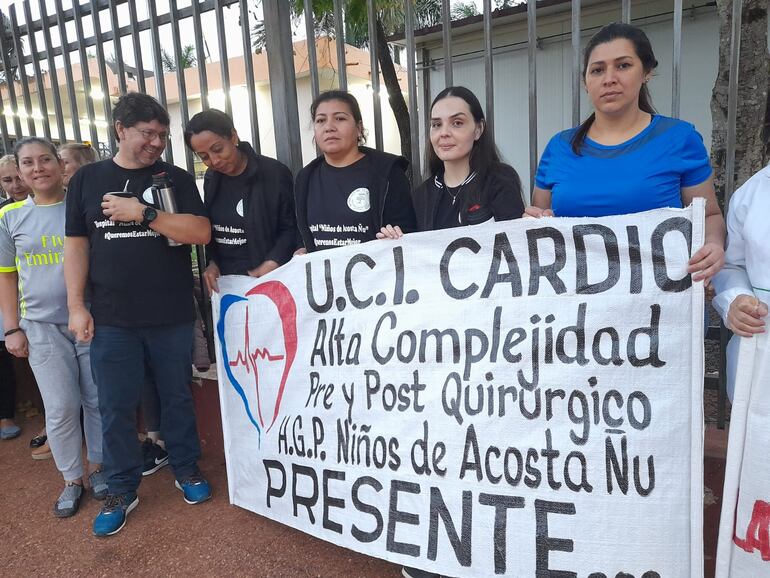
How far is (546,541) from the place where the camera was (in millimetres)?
2053

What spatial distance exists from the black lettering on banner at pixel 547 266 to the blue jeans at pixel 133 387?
76.4 inches

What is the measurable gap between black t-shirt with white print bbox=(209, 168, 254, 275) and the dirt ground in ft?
4.33

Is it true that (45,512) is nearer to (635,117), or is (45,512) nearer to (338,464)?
(338,464)

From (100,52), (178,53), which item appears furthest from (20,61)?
(178,53)

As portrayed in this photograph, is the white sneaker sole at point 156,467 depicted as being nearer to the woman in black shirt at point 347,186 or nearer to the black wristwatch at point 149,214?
the black wristwatch at point 149,214

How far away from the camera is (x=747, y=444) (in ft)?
6.21

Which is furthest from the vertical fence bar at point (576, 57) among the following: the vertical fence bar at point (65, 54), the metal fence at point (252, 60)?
the vertical fence bar at point (65, 54)

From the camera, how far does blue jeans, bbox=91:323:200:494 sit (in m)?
3.03

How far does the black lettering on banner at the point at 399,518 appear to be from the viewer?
2.30 metres

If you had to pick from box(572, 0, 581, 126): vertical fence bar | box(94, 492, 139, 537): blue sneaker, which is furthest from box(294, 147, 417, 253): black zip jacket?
box(94, 492, 139, 537): blue sneaker

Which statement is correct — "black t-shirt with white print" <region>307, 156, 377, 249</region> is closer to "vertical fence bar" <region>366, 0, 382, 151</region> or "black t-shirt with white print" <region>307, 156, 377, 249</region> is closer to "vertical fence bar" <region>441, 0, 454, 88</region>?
"vertical fence bar" <region>366, 0, 382, 151</region>

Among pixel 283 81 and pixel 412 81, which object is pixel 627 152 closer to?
pixel 412 81

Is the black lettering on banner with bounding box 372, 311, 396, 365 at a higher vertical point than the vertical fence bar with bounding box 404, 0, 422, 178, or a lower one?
lower

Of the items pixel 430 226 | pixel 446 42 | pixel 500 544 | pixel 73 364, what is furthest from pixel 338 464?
pixel 446 42
